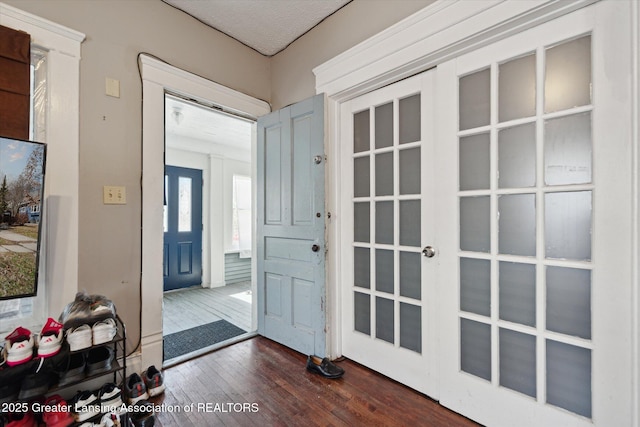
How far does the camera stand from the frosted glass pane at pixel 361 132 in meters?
2.14

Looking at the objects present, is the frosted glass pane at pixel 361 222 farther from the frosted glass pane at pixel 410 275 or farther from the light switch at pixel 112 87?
the light switch at pixel 112 87

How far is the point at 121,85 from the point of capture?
1946mm

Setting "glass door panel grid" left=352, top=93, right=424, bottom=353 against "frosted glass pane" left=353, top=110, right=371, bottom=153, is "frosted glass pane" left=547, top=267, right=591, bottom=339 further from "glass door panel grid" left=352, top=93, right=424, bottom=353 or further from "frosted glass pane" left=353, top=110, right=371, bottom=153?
"frosted glass pane" left=353, top=110, right=371, bottom=153

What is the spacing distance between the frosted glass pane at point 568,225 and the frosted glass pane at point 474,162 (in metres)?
0.31

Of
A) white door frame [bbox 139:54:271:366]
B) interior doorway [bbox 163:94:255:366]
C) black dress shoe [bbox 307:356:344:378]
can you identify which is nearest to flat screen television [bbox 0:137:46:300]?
white door frame [bbox 139:54:271:366]

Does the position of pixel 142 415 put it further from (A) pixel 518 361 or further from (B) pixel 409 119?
(B) pixel 409 119

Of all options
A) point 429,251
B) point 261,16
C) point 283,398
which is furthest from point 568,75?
point 283,398

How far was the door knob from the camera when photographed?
1746mm

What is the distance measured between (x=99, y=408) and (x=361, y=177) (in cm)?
205

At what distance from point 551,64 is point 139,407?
2847 millimetres

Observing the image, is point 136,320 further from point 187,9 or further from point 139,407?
point 187,9

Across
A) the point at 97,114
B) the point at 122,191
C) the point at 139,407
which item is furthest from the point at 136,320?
the point at 97,114

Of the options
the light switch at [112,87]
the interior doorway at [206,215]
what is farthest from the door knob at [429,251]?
the interior doorway at [206,215]

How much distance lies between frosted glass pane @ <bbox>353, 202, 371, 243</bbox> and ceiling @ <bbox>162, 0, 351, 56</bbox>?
1.57 metres
